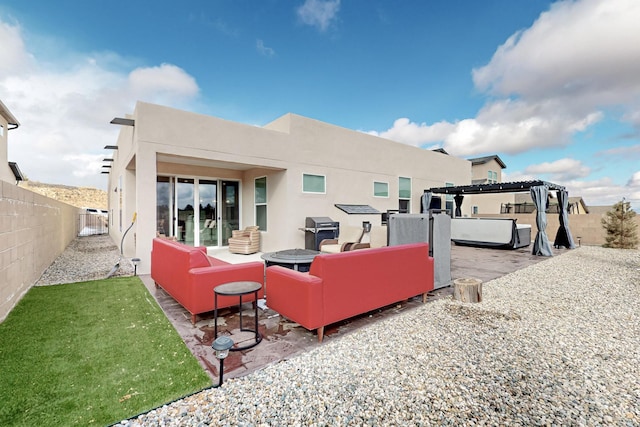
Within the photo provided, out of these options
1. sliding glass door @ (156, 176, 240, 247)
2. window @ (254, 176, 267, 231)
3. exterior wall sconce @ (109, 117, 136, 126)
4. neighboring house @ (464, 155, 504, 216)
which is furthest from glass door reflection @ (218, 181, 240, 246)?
neighboring house @ (464, 155, 504, 216)

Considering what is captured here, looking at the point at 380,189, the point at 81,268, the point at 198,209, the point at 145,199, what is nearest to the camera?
the point at 145,199

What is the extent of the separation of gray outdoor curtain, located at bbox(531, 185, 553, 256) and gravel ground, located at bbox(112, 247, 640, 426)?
6561 millimetres

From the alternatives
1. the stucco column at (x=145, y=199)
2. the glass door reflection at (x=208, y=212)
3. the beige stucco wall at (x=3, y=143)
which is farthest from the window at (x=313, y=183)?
the beige stucco wall at (x=3, y=143)

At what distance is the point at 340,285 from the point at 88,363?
8.96ft

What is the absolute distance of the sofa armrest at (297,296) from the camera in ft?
10.6

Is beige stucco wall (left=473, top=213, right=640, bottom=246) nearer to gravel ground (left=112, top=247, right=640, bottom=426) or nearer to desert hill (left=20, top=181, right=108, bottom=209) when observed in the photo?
gravel ground (left=112, top=247, right=640, bottom=426)

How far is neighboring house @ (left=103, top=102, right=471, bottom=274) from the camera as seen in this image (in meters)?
6.80

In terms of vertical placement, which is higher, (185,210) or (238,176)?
(238,176)

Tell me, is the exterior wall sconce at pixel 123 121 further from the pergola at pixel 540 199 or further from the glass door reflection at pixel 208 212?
the pergola at pixel 540 199

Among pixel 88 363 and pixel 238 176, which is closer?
pixel 88 363

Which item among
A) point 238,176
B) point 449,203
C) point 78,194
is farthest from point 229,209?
point 78,194

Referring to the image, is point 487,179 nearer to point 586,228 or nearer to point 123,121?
point 586,228

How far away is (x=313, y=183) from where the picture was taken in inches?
391

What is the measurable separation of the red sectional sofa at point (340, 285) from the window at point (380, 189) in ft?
25.8
